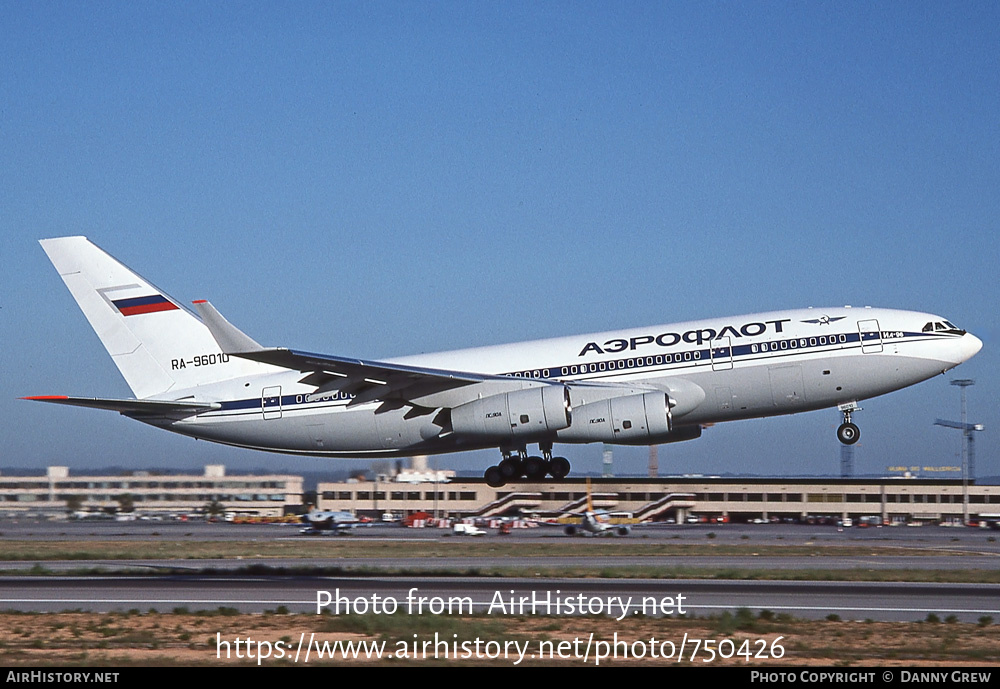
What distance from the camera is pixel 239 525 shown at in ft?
259

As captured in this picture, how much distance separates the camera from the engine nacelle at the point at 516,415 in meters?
32.7

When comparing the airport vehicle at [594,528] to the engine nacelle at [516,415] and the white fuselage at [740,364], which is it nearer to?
the white fuselage at [740,364]

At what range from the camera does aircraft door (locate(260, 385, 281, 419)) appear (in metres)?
36.6

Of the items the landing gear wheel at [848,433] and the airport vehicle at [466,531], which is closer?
the landing gear wheel at [848,433]

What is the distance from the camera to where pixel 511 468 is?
35.7m

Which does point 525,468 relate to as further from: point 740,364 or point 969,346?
point 969,346

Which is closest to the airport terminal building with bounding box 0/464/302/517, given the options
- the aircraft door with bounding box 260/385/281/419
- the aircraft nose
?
the aircraft door with bounding box 260/385/281/419

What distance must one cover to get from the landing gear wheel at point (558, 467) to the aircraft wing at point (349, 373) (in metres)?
3.35

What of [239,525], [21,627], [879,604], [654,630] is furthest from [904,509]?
[21,627]

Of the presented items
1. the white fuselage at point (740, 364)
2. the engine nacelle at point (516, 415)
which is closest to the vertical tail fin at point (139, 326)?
the engine nacelle at point (516, 415)

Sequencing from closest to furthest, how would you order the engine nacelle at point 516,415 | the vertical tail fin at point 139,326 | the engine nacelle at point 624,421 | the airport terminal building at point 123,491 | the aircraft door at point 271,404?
the engine nacelle at point 624,421, the engine nacelle at point 516,415, the aircraft door at point 271,404, the vertical tail fin at point 139,326, the airport terminal building at point 123,491

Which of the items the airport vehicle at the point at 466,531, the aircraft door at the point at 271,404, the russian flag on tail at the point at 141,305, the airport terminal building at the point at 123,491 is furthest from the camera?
the airport vehicle at the point at 466,531

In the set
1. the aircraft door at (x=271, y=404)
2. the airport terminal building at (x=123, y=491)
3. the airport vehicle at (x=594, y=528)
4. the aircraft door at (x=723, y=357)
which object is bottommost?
the airport vehicle at (x=594, y=528)

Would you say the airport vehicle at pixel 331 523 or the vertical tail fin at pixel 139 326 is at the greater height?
the vertical tail fin at pixel 139 326
